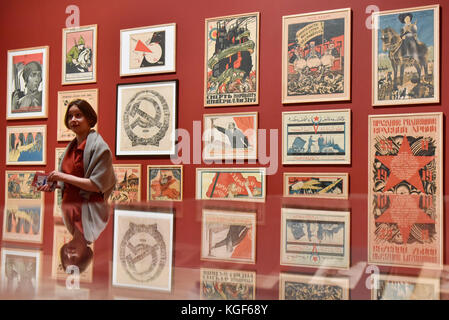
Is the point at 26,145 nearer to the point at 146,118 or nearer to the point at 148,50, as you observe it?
the point at 146,118

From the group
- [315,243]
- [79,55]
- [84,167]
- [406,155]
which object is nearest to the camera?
[315,243]

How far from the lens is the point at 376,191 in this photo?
3.02m

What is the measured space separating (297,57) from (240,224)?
9.33ft

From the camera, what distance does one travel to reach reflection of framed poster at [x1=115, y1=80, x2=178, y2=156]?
3697 millimetres

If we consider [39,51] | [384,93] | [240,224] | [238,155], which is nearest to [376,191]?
[384,93]

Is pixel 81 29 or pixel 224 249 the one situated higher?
pixel 81 29

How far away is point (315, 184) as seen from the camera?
125 inches

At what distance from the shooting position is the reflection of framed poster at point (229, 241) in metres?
0.42


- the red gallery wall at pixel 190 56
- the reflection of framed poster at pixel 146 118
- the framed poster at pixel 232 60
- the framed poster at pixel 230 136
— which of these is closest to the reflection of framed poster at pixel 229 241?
the red gallery wall at pixel 190 56

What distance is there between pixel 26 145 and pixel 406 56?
12.7 ft

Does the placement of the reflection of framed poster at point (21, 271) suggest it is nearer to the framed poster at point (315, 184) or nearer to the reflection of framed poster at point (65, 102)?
the framed poster at point (315, 184)

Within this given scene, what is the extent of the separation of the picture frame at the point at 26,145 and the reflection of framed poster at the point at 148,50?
120cm

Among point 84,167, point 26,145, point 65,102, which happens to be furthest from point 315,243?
point 26,145
